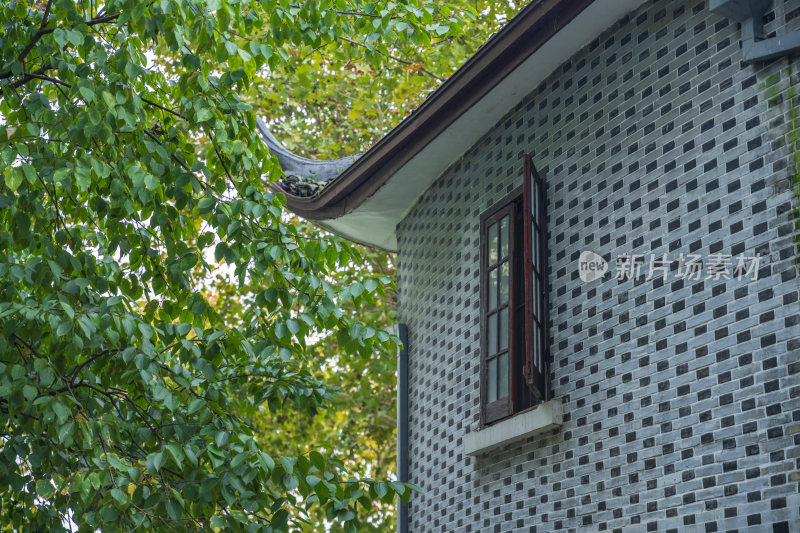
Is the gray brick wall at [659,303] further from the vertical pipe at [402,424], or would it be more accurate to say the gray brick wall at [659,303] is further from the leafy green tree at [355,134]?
the leafy green tree at [355,134]

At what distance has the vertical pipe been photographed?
8.88 metres

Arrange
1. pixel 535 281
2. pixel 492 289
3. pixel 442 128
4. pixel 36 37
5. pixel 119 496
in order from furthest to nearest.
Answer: pixel 442 128 < pixel 492 289 < pixel 535 281 < pixel 36 37 < pixel 119 496

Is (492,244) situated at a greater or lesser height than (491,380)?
greater

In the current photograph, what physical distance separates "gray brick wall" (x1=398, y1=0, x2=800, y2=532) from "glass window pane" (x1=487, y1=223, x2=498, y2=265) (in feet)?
0.78

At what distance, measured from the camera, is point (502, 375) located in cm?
740

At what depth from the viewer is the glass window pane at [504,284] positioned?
751 cm

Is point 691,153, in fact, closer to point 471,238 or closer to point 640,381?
point 640,381

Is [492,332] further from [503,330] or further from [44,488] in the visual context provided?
[44,488]

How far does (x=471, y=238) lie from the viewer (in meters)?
8.23

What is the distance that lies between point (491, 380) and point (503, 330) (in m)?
0.38

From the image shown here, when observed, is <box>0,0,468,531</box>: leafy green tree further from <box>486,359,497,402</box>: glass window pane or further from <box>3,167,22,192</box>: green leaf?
<box>486,359,497,402</box>: glass window pane

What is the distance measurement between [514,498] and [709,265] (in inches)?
95.0

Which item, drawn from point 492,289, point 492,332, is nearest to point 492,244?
point 492,289

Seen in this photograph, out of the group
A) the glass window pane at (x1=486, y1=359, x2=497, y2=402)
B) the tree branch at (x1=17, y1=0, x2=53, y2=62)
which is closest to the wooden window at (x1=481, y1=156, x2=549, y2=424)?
the glass window pane at (x1=486, y1=359, x2=497, y2=402)
